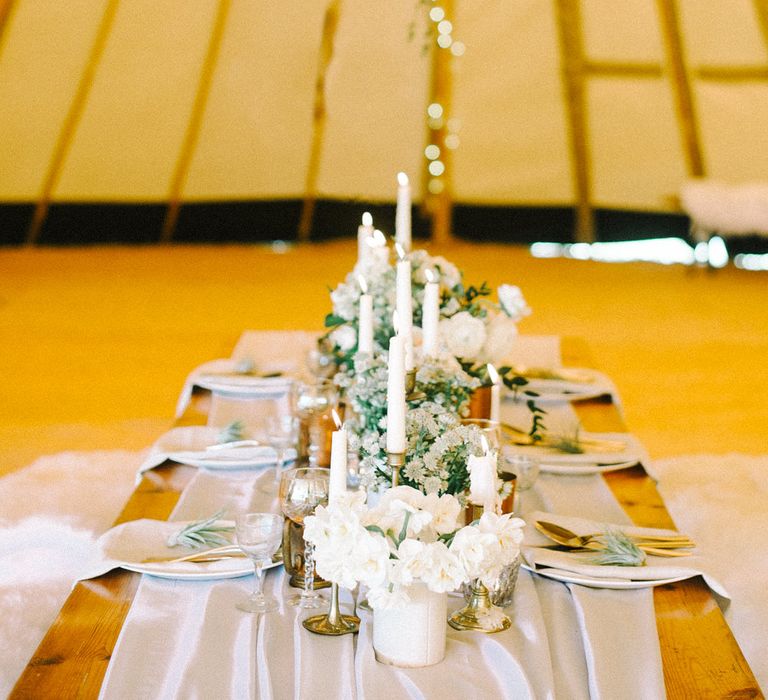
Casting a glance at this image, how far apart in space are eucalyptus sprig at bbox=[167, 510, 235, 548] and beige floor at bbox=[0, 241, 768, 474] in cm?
156

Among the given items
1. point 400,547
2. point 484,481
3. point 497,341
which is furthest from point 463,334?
point 400,547

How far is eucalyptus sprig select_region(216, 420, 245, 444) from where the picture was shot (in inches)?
77.2

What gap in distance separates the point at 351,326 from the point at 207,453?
1.28ft

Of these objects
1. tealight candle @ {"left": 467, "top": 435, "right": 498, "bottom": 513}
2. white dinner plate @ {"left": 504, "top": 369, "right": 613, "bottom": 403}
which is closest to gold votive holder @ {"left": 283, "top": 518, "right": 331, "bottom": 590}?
tealight candle @ {"left": 467, "top": 435, "right": 498, "bottom": 513}

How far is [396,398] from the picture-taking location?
1243 mm

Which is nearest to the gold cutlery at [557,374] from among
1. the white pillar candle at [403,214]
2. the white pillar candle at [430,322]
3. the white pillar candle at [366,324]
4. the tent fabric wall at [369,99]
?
the white pillar candle at [403,214]

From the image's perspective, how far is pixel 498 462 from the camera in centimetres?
139

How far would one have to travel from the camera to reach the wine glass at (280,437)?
5.88 feet

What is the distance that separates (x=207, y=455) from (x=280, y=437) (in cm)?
14

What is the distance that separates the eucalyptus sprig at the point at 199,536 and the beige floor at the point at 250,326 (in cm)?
156

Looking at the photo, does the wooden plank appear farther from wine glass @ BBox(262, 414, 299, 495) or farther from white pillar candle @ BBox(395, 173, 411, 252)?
white pillar candle @ BBox(395, 173, 411, 252)

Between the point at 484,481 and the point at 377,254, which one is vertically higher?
the point at 377,254

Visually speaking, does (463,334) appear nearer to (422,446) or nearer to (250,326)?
(422,446)

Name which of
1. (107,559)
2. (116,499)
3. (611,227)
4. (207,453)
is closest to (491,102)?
(611,227)
